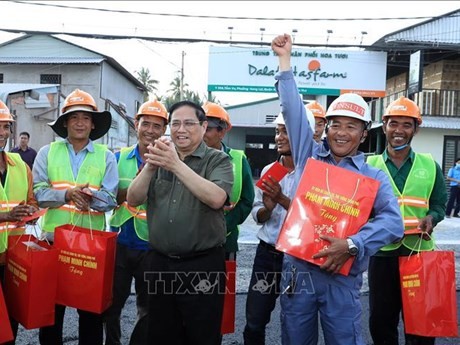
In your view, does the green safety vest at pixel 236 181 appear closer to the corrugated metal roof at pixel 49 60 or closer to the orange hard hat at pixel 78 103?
the orange hard hat at pixel 78 103

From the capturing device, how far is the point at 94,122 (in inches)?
146

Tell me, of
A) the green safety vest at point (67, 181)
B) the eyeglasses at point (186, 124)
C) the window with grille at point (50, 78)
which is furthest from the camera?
the window with grille at point (50, 78)

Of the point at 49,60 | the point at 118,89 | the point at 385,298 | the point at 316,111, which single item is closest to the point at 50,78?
the point at 49,60

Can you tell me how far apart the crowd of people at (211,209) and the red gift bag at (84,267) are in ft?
0.79

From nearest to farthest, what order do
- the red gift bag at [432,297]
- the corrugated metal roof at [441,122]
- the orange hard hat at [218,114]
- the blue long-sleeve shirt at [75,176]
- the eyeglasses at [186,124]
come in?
the eyeglasses at [186,124], the red gift bag at [432,297], the blue long-sleeve shirt at [75,176], the orange hard hat at [218,114], the corrugated metal roof at [441,122]

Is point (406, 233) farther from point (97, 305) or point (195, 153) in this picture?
point (97, 305)

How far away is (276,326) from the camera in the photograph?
4723 millimetres

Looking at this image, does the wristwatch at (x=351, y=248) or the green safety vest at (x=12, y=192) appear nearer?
the wristwatch at (x=351, y=248)

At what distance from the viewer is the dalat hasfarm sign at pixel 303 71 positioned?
2222 cm

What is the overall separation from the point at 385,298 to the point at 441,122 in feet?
55.8

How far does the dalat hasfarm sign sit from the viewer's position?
875 inches

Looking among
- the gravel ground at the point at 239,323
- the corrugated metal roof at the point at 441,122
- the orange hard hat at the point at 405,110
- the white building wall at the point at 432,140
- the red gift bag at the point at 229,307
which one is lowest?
the gravel ground at the point at 239,323

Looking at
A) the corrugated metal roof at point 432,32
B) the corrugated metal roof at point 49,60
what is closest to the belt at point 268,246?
the corrugated metal roof at point 432,32

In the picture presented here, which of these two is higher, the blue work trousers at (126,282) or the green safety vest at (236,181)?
the green safety vest at (236,181)
